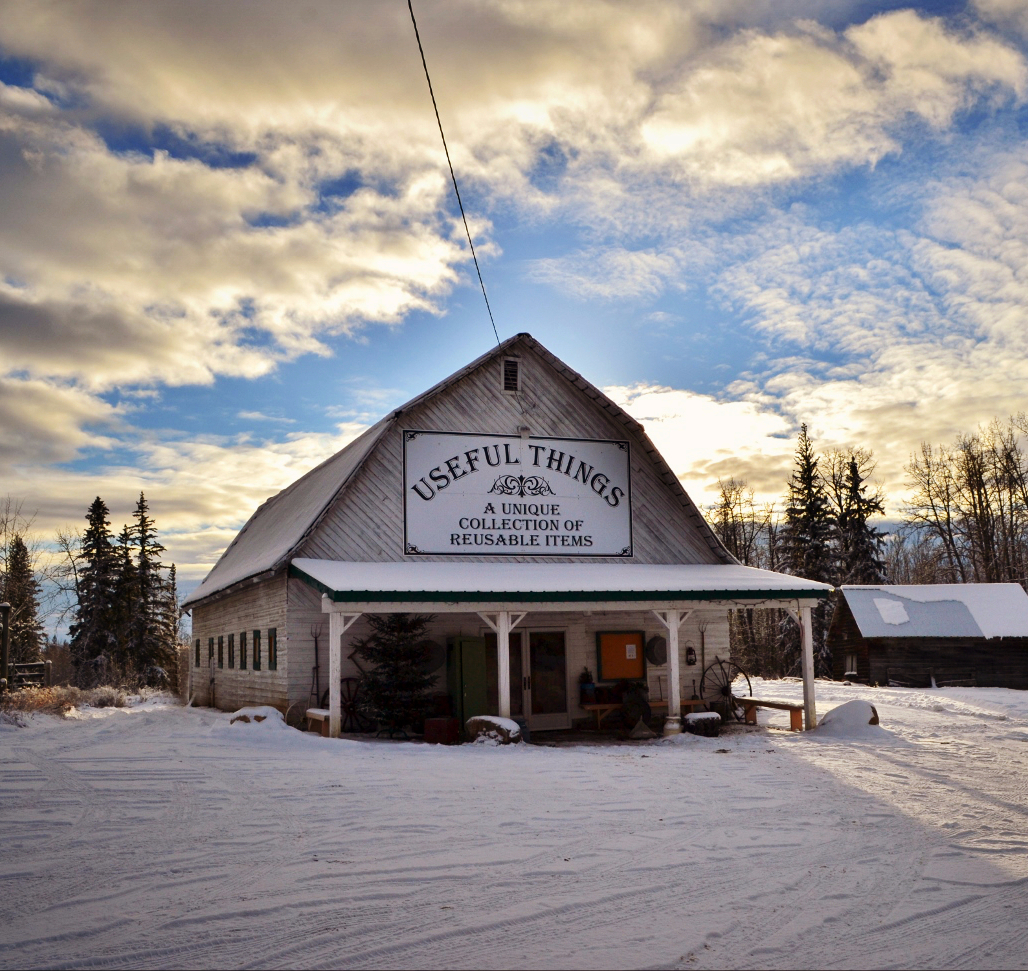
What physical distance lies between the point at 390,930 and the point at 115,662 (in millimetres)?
37816

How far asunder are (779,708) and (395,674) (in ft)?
24.0

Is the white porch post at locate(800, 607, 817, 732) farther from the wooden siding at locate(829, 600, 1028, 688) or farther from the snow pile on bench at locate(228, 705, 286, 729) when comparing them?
the wooden siding at locate(829, 600, 1028, 688)

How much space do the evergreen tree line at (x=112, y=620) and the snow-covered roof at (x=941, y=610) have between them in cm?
2862

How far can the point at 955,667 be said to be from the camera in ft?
97.0

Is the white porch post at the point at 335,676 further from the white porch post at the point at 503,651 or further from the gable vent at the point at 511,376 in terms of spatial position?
the gable vent at the point at 511,376

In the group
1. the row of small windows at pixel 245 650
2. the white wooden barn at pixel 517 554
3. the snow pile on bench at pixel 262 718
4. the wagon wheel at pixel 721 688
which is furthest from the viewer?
the wagon wheel at pixel 721 688

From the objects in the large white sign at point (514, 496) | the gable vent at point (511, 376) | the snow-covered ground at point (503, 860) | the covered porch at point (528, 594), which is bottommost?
the snow-covered ground at point (503, 860)

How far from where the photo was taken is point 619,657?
60.5 feet

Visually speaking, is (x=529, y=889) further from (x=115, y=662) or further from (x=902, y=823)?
(x=115, y=662)

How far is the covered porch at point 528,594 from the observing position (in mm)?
14102

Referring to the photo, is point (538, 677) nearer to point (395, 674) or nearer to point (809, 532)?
A: point (395, 674)

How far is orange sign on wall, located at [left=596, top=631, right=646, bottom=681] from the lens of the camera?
18344mm

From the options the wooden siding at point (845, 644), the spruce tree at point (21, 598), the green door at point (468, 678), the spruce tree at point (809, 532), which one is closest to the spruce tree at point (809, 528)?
the spruce tree at point (809, 532)

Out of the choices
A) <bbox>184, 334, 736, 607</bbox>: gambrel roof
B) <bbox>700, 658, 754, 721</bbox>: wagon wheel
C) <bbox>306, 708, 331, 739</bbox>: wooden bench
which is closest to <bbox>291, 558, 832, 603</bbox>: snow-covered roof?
<bbox>184, 334, 736, 607</bbox>: gambrel roof
